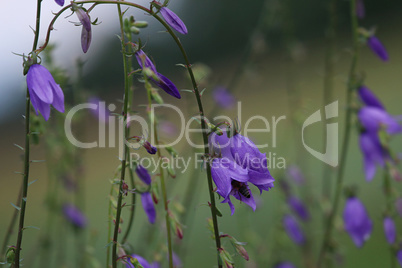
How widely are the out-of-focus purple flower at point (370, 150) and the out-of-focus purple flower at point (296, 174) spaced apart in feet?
3.09

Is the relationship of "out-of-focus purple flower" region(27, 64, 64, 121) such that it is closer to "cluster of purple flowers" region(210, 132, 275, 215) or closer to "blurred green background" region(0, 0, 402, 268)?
"cluster of purple flowers" region(210, 132, 275, 215)

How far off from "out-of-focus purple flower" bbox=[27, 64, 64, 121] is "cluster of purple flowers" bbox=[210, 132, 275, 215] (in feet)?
1.46

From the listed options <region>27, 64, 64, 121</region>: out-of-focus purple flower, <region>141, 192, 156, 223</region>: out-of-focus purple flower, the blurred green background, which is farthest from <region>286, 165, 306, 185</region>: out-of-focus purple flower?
<region>27, 64, 64, 121</region>: out-of-focus purple flower

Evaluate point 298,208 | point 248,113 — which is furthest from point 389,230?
point 248,113

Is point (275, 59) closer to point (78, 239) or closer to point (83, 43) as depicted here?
point (78, 239)

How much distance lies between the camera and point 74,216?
2723 millimetres

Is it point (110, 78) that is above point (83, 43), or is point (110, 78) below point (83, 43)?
above

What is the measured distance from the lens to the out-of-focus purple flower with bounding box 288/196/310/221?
289 cm

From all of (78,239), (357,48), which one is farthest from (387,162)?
(78,239)

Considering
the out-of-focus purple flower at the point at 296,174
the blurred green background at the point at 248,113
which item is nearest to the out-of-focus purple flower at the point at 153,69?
the blurred green background at the point at 248,113

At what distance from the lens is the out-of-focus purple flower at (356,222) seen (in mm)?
2275

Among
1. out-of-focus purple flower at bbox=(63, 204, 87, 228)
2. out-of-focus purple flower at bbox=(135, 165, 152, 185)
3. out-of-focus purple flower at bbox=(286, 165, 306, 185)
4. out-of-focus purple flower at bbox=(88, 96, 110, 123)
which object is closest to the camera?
out-of-focus purple flower at bbox=(135, 165, 152, 185)

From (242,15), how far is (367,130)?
11.8 metres

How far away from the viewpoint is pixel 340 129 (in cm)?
756
